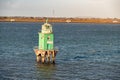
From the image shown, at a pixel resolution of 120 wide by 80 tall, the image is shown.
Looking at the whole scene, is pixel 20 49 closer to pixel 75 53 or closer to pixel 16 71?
pixel 75 53

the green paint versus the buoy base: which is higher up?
the green paint

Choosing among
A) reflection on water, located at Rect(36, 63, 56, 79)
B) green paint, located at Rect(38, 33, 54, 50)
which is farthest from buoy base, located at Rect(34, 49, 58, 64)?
reflection on water, located at Rect(36, 63, 56, 79)

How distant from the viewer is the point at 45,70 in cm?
6912

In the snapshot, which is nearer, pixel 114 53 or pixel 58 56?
pixel 58 56

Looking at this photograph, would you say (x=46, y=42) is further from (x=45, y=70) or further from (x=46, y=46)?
(x=45, y=70)

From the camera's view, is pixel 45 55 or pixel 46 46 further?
pixel 45 55

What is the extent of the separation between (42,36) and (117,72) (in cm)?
1321

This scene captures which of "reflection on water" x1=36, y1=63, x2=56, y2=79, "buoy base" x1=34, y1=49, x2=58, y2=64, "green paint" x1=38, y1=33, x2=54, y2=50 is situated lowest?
"reflection on water" x1=36, y1=63, x2=56, y2=79

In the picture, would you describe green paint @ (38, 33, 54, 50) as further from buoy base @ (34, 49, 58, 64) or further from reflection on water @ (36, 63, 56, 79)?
reflection on water @ (36, 63, 56, 79)

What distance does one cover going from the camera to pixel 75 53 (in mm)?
93812

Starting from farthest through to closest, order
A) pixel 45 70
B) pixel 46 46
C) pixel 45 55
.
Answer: pixel 45 55
pixel 46 46
pixel 45 70

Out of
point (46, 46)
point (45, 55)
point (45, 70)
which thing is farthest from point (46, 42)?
point (45, 70)

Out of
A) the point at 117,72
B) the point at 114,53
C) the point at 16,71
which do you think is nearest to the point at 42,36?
the point at 16,71

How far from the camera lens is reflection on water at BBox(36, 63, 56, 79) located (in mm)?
64444
